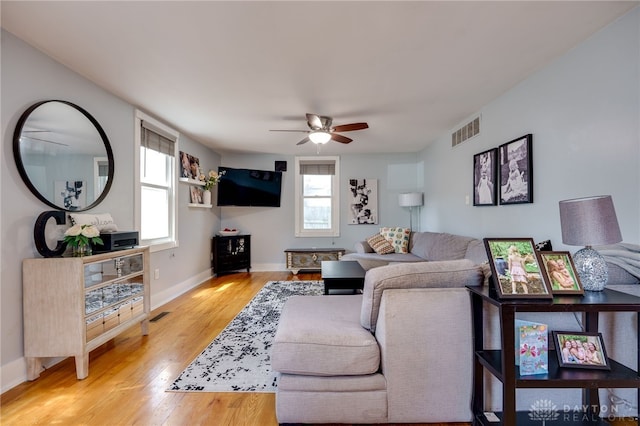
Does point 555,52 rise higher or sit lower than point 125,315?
higher

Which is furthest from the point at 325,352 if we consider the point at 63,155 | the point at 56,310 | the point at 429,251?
the point at 429,251

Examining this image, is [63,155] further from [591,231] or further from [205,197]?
[591,231]

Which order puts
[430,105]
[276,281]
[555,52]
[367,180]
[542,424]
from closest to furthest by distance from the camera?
[542,424] < [555,52] < [430,105] < [276,281] < [367,180]

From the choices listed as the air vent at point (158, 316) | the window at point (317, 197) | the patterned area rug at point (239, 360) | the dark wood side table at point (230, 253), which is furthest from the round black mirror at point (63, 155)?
the window at point (317, 197)

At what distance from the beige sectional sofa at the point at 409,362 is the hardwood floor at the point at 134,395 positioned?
38 cm

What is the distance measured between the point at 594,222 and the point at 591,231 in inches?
1.7

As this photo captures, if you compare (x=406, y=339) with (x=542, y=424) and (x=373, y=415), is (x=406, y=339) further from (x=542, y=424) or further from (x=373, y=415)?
(x=542, y=424)

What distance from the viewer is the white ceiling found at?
5.40 feet

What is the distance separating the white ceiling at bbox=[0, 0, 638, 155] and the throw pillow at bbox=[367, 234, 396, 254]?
7.59 ft

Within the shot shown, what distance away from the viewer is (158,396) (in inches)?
69.2

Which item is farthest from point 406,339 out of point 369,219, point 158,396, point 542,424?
point 369,219

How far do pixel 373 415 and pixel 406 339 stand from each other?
42cm

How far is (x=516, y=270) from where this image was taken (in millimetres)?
1287

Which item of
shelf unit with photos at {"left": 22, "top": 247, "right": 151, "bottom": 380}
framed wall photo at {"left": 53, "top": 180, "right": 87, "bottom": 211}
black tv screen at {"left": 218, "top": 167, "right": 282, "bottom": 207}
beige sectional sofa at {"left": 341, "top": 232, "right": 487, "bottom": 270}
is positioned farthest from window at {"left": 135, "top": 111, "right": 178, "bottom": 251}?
beige sectional sofa at {"left": 341, "top": 232, "right": 487, "bottom": 270}
